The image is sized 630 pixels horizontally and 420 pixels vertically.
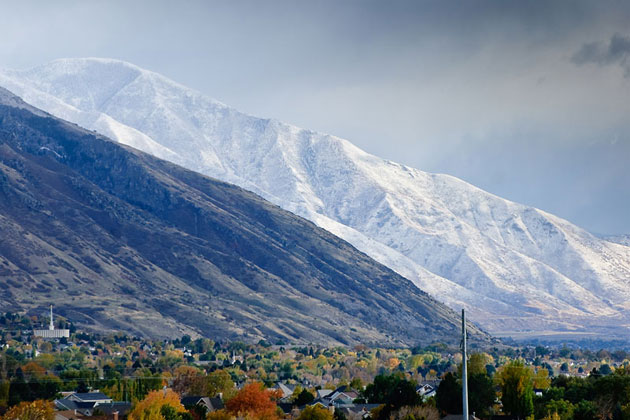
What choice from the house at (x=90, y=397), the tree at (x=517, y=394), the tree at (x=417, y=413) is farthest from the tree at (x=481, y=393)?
the house at (x=90, y=397)

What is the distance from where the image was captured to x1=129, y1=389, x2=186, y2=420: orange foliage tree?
494 ft

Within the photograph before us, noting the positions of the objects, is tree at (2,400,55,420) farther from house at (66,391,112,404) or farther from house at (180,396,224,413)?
house at (66,391,112,404)

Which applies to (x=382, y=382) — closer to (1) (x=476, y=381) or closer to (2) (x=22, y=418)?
(1) (x=476, y=381)

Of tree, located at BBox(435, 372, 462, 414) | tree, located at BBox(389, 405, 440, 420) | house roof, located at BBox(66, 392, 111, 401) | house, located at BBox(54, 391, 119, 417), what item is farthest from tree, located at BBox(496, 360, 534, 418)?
house roof, located at BBox(66, 392, 111, 401)

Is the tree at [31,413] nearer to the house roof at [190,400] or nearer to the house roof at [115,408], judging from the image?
the house roof at [115,408]

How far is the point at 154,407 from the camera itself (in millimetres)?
153875

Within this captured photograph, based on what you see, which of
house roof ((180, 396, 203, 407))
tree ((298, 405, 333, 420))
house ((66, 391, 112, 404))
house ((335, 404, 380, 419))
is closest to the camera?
tree ((298, 405, 333, 420))

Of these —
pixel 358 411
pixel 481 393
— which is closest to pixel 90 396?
pixel 358 411

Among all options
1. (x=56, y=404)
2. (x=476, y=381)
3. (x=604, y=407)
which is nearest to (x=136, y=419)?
(x=56, y=404)

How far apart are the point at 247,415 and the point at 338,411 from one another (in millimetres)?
12609

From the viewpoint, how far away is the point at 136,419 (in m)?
152

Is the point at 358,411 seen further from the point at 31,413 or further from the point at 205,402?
the point at 31,413

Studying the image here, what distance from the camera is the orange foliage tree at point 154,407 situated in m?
151

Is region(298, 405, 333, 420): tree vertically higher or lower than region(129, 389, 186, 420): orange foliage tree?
lower
